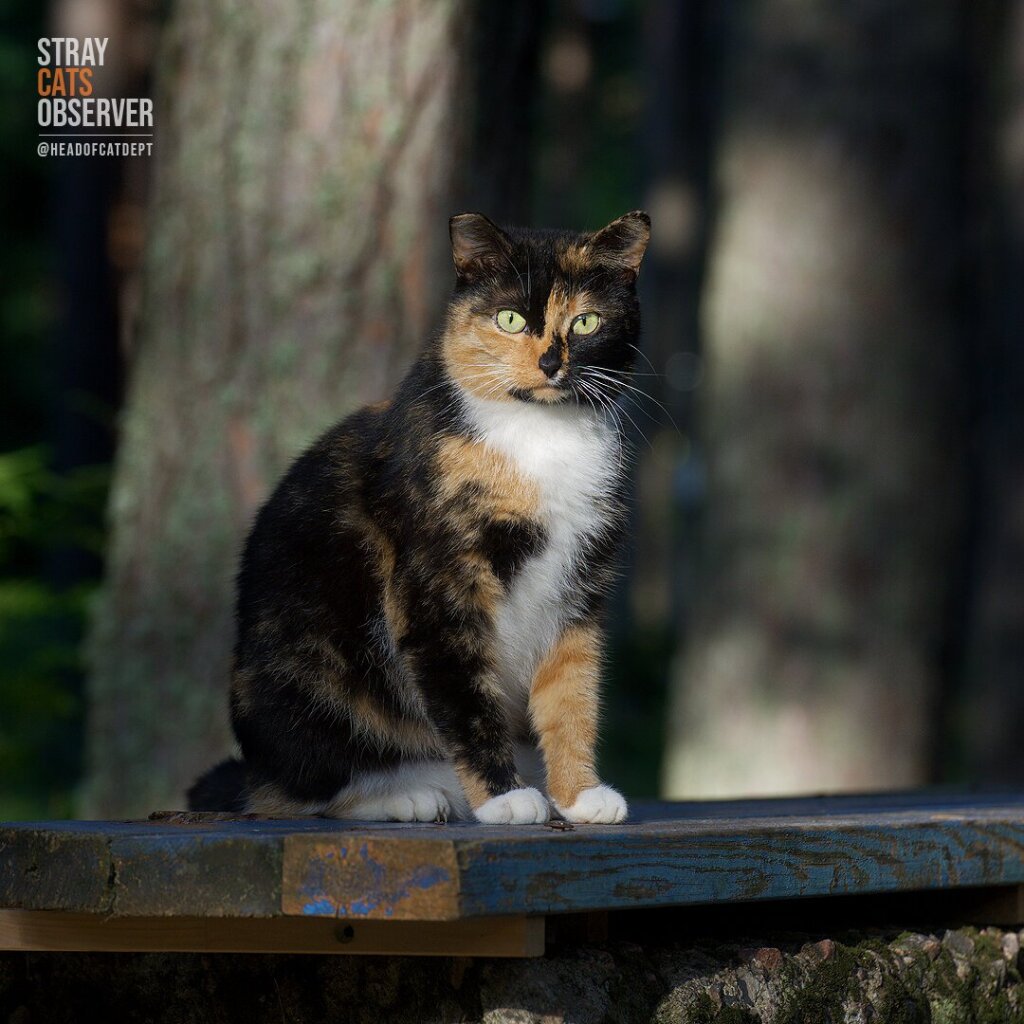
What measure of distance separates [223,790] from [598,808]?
3.49 ft

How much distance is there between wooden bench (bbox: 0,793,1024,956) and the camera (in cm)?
238

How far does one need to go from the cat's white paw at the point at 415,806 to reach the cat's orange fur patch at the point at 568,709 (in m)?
0.25

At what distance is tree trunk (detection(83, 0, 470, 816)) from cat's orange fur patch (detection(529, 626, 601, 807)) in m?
1.96

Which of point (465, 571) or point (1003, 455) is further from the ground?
point (465, 571)

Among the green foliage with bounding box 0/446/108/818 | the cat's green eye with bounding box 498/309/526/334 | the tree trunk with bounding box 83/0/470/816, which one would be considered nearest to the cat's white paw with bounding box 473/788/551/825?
the cat's green eye with bounding box 498/309/526/334

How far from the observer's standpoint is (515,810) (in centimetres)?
297

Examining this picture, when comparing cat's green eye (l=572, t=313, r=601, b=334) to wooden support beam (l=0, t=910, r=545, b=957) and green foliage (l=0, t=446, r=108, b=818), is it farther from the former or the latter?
green foliage (l=0, t=446, r=108, b=818)

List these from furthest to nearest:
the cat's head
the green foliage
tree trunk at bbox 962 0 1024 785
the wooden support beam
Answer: tree trunk at bbox 962 0 1024 785
the green foliage
the cat's head
the wooden support beam

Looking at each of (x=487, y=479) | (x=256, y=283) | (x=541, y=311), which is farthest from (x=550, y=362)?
(x=256, y=283)

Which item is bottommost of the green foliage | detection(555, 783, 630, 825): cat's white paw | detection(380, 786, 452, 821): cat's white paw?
the green foliage

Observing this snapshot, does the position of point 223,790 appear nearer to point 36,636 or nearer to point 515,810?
point 515,810

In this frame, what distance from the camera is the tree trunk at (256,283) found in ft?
16.8

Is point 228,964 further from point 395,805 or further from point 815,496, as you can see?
point 815,496

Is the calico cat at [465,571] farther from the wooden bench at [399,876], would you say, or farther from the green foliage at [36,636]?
the green foliage at [36,636]
